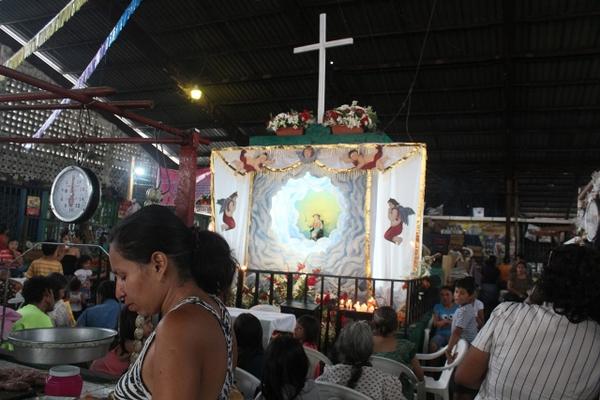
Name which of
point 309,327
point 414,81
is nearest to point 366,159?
point 309,327

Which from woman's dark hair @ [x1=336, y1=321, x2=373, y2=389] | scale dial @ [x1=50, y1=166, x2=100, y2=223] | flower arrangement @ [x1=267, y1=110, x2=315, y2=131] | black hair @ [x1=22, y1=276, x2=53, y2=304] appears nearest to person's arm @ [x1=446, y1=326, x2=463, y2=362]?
woman's dark hair @ [x1=336, y1=321, x2=373, y2=389]

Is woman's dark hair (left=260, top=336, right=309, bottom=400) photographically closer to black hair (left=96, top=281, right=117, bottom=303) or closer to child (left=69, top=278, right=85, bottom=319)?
black hair (left=96, top=281, right=117, bottom=303)

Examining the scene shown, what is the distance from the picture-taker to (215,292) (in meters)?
1.60

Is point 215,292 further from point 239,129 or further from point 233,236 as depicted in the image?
point 239,129

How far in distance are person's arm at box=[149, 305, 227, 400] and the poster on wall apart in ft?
20.2

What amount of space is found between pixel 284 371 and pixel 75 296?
4858 millimetres

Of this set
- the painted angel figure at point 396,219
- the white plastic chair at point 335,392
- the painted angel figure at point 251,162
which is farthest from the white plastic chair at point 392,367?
the painted angel figure at point 251,162

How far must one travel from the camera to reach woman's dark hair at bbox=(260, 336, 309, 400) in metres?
2.47

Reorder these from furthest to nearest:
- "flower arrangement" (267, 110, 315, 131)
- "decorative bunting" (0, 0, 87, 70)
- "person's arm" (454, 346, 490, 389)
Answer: "flower arrangement" (267, 110, 315, 131)
"decorative bunting" (0, 0, 87, 70)
"person's arm" (454, 346, 490, 389)

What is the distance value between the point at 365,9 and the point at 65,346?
29.5 ft

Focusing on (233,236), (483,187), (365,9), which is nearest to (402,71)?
(365,9)

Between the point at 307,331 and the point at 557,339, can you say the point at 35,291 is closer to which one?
the point at 307,331

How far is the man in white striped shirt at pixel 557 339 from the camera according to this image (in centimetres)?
207

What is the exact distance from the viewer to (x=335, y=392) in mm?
2844
